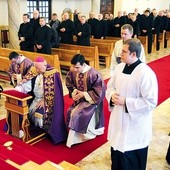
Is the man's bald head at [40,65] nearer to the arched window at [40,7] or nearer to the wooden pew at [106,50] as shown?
the wooden pew at [106,50]

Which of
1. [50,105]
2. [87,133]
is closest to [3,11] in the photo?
[50,105]

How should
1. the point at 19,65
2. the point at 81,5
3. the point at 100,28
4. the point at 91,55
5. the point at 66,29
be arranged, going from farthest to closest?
the point at 81,5, the point at 100,28, the point at 66,29, the point at 91,55, the point at 19,65

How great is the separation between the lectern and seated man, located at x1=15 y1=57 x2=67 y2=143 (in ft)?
0.90

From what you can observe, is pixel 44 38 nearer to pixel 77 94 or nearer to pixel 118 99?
pixel 77 94

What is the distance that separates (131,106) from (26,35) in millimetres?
6647

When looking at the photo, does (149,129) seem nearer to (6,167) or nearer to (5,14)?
(6,167)

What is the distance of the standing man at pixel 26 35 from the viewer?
8766mm

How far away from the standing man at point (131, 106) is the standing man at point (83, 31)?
21.6 ft

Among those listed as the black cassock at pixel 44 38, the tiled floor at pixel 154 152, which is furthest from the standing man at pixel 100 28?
the tiled floor at pixel 154 152

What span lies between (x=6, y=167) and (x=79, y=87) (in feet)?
8.41

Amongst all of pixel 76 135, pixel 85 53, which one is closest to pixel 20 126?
pixel 76 135

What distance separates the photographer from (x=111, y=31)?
12219mm

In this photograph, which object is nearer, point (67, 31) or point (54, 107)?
point (54, 107)

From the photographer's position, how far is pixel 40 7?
13.3 meters
